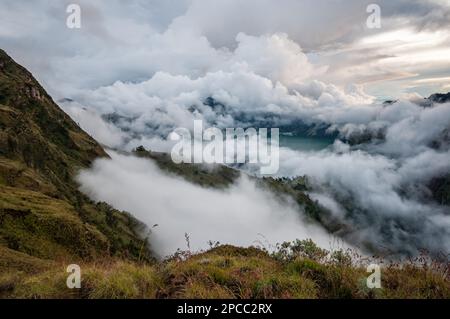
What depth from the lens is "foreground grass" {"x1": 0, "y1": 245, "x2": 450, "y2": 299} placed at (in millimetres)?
9359

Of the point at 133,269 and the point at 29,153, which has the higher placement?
the point at 29,153

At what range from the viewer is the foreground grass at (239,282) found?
9359mm

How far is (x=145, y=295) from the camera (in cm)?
950

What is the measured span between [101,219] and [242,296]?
530 feet

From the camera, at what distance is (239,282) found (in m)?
9.96
